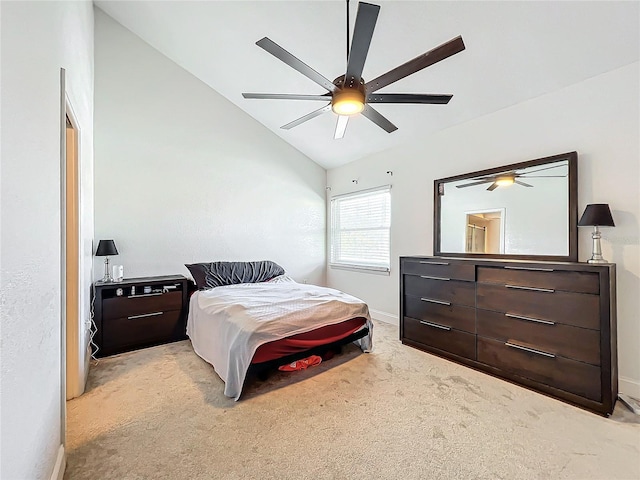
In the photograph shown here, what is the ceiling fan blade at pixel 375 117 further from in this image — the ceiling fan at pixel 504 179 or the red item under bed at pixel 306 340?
the red item under bed at pixel 306 340

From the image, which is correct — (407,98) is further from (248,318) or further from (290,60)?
(248,318)

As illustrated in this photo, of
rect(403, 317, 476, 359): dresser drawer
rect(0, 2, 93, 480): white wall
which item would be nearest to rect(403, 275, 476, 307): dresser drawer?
rect(403, 317, 476, 359): dresser drawer

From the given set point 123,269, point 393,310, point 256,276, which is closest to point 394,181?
point 393,310

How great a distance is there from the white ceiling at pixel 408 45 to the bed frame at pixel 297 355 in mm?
2632

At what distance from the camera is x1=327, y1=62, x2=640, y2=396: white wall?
2264mm

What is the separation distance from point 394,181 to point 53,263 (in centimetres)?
381

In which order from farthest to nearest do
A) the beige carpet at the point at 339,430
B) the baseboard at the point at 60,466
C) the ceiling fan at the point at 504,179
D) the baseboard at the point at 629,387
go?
1. the ceiling fan at the point at 504,179
2. the baseboard at the point at 629,387
3. the beige carpet at the point at 339,430
4. the baseboard at the point at 60,466

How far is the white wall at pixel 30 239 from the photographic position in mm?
951

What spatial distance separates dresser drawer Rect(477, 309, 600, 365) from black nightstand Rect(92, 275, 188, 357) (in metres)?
3.34

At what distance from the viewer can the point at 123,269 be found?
11.9 feet

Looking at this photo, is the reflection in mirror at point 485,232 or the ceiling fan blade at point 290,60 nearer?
the ceiling fan blade at point 290,60

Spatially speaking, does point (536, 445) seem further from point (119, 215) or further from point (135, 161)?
point (135, 161)

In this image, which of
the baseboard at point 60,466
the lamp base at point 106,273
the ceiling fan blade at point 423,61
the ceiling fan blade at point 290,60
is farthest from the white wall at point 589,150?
the lamp base at point 106,273

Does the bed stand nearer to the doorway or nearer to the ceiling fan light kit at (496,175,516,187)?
the doorway
